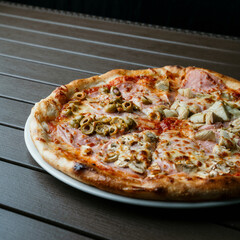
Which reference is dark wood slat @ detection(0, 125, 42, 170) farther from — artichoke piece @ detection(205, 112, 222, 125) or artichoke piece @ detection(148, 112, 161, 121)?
artichoke piece @ detection(205, 112, 222, 125)

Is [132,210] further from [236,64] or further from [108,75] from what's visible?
[236,64]

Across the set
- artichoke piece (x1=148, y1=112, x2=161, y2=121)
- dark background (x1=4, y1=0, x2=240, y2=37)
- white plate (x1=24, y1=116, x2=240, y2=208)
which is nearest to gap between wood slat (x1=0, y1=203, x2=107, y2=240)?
white plate (x1=24, y1=116, x2=240, y2=208)

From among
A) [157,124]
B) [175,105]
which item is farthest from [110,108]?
[175,105]

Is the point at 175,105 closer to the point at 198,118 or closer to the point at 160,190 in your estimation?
the point at 198,118

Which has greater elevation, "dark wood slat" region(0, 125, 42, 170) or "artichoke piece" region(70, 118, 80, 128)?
"artichoke piece" region(70, 118, 80, 128)

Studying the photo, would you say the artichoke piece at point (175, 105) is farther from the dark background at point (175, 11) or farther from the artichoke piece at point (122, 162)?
the dark background at point (175, 11)

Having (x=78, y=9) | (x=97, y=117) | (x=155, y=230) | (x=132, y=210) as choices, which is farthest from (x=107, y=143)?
(x=78, y=9)
